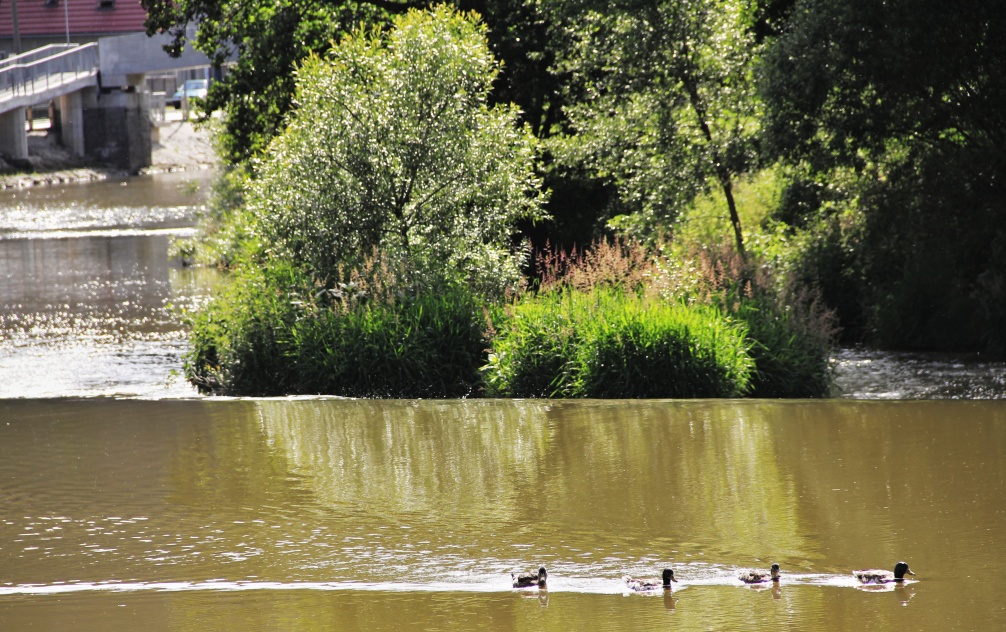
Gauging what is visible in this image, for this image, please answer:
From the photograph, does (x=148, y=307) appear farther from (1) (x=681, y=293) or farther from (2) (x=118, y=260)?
(1) (x=681, y=293)

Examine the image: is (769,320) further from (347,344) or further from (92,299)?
(92,299)

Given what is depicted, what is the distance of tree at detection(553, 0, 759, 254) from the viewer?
1683cm

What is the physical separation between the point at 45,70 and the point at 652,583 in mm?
50977

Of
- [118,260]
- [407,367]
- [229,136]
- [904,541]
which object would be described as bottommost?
[904,541]

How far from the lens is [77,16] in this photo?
6475 centimetres

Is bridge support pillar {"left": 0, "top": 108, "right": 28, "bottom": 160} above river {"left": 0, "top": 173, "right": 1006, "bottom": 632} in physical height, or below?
above

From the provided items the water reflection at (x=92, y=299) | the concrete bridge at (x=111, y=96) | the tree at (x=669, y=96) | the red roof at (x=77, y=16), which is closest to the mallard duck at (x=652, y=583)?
the water reflection at (x=92, y=299)

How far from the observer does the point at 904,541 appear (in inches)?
245

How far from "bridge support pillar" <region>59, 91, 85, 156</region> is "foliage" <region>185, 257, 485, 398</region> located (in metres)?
45.1

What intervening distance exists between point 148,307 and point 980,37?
11.8m

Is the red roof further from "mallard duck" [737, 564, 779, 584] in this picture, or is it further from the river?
"mallard duck" [737, 564, 779, 584]

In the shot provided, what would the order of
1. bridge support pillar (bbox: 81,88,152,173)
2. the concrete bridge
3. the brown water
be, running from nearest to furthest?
the brown water < the concrete bridge < bridge support pillar (bbox: 81,88,152,173)

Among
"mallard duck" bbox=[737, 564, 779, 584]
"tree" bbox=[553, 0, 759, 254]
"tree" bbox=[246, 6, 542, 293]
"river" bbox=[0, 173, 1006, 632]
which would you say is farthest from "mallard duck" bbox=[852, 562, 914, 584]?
"tree" bbox=[553, 0, 759, 254]

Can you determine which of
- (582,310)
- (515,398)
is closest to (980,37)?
(582,310)
